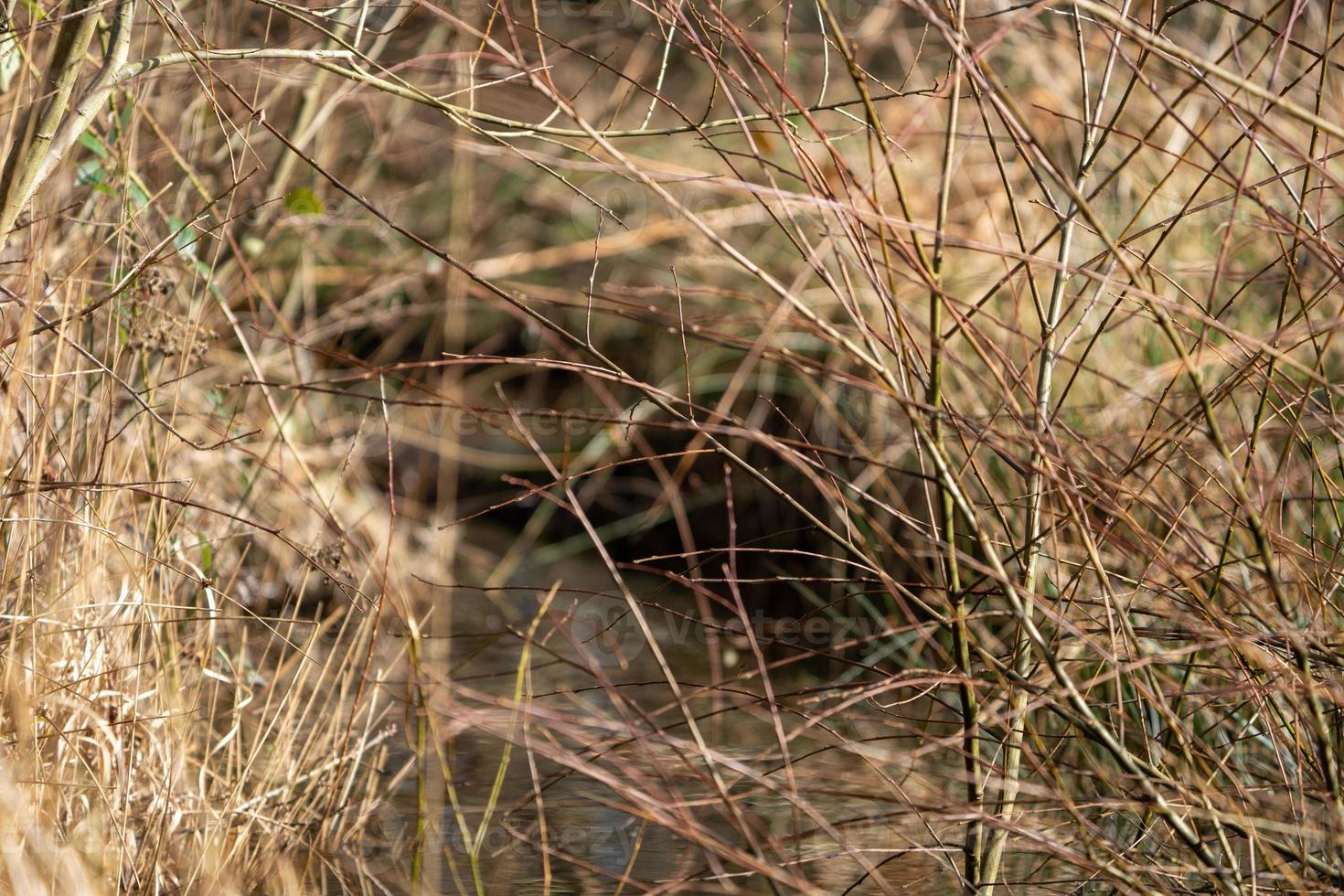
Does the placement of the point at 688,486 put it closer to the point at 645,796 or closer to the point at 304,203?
the point at 304,203

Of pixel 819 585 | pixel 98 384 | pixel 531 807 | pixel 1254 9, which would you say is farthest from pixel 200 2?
pixel 1254 9

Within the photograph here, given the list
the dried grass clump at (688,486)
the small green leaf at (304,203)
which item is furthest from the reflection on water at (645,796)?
the small green leaf at (304,203)

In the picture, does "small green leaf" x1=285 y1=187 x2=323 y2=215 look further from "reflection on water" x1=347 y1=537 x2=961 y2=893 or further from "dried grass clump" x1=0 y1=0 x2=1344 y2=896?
"reflection on water" x1=347 y1=537 x2=961 y2=893

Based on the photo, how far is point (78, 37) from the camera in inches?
61.6

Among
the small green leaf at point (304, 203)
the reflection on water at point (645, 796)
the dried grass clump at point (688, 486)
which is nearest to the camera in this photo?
the dried grass clump at point (688, 486)

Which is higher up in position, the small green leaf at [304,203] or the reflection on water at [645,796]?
the small green leaf at [304,203]

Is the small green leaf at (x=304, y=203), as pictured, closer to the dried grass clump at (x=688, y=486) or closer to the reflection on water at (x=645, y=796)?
the dried grass clump at (x=688, y=486)

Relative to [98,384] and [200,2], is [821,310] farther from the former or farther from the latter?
[98,384]

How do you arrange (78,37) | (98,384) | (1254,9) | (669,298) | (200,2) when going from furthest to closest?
(669,298)
(1254,9)
(200,2)
(98,384)
(78,37)

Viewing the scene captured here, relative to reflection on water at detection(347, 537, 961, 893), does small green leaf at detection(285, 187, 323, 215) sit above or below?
above

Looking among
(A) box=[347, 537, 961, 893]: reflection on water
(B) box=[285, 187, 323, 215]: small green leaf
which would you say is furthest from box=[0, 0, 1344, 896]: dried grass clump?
(B) box=[285, 187, 323, 215]: small green leaf

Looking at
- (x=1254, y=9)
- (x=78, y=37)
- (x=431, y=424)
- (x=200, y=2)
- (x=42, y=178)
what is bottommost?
(x=431, y=424)

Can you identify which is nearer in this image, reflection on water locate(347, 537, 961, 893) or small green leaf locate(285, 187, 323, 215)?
reflection on water locate(347, 537, 961, 893)

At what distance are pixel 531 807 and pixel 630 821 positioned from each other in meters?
0.18
